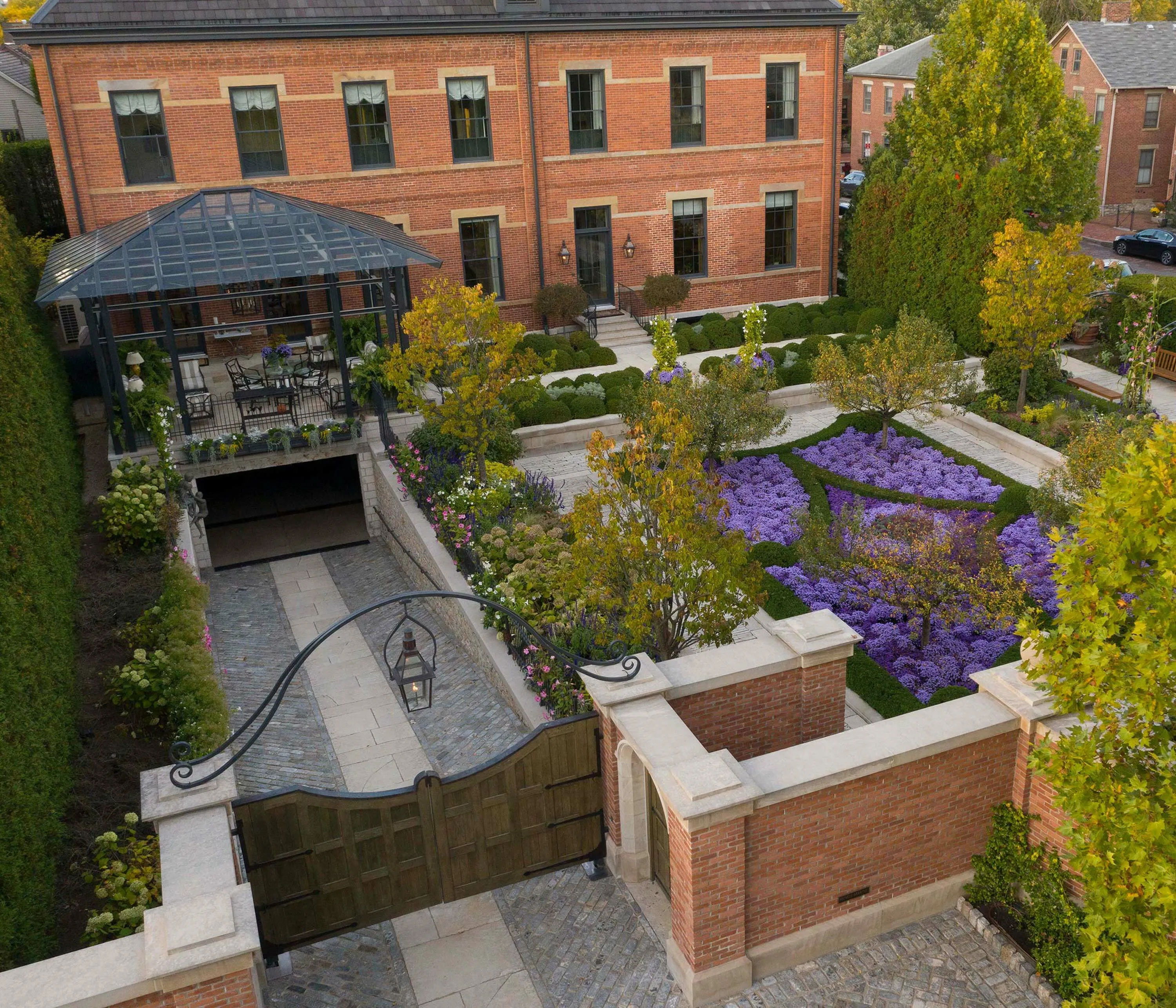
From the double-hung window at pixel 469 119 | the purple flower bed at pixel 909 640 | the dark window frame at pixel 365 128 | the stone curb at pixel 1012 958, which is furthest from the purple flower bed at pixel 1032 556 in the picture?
the dark window frame at pixel 365 128

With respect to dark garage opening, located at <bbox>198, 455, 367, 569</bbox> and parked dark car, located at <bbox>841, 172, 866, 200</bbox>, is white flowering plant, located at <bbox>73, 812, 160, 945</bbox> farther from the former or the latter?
parked dark car, located at <bbox>841, 172, 866, 200</bbox>

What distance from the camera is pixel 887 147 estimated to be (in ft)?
94.0

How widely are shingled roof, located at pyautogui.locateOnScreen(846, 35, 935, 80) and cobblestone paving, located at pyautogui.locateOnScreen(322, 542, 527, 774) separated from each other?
4731 centimetres

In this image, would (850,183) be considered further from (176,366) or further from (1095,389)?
(176,366)

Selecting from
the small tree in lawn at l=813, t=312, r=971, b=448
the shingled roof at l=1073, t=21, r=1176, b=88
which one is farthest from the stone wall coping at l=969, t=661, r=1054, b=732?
the shingled roof at l=1073, t=21, r=1176, b=88

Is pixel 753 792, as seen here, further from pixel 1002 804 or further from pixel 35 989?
pixel 35 989

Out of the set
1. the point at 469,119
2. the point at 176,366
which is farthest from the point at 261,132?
the point at 176,366

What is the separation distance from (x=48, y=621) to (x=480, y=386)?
25.9 ft

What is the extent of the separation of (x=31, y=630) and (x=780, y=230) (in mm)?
23326

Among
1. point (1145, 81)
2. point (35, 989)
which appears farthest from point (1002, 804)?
point (1145, 81)

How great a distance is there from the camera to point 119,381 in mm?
18359

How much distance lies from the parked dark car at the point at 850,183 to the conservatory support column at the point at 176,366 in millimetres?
35427

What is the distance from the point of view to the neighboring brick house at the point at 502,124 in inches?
884

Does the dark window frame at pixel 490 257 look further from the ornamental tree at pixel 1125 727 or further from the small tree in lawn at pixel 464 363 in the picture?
the ornamental tree at pixel 1125 727
